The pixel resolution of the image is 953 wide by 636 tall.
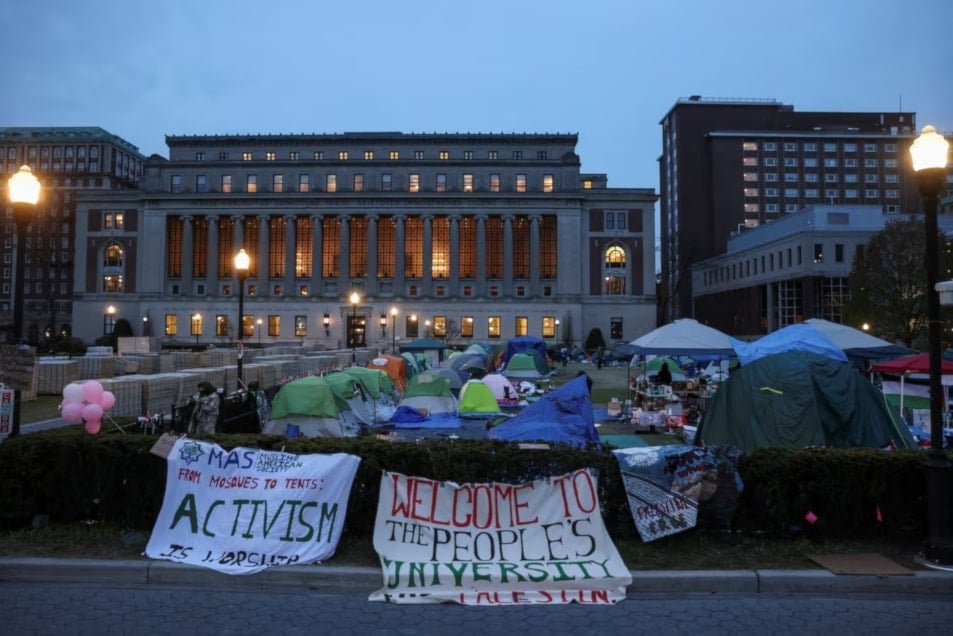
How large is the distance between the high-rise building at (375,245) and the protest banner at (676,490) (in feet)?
233

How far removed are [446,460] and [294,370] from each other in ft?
85.2

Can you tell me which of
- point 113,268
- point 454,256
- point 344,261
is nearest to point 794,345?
point 454,256

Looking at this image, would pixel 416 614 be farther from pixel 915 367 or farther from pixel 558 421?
pixel 915 367

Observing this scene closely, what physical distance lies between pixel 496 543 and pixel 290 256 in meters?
79.6

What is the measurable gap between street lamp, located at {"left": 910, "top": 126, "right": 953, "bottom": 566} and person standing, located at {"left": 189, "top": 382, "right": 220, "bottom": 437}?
13.2 meters

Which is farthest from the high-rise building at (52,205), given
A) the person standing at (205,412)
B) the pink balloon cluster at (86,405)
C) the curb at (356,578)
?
the curb at (356,578)

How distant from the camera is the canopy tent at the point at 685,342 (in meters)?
20.4

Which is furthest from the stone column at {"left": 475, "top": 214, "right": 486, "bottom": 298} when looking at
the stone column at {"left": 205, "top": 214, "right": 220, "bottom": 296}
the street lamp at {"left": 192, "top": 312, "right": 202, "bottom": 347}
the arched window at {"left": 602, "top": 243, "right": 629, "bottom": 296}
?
the street lamp at {"left": 192, "top": 312, "right": 202, "bottom": 347}

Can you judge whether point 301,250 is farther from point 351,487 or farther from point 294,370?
point 351,487

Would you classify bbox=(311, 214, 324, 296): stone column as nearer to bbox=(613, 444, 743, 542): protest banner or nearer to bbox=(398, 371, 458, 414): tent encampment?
bbox=(398, 371, 458, 414): tent encampment

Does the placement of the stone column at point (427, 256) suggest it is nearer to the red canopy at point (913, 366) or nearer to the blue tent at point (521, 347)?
the blue tent at point (521, 347)

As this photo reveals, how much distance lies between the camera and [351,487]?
8.27 m

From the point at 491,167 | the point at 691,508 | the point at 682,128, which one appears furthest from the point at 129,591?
the point at 682,128

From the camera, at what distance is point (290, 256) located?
8288cm
